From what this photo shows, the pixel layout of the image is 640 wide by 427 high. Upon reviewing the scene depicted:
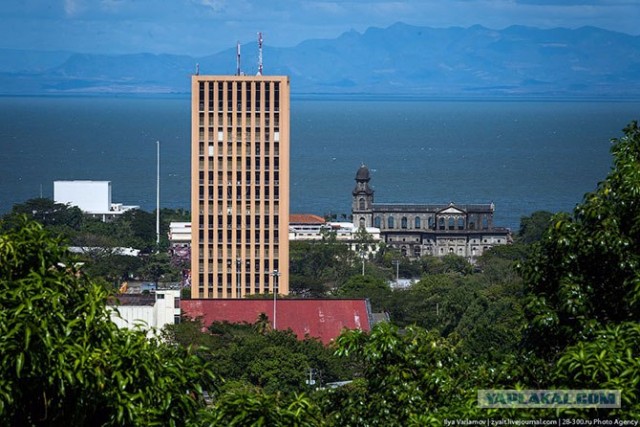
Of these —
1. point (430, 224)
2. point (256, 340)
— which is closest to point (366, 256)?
point (430, 224)

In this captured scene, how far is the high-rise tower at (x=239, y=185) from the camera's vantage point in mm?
45781

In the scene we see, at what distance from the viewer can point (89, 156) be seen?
13975 cm

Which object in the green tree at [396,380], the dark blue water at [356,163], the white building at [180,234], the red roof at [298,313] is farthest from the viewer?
the dark blue water at [356,163]

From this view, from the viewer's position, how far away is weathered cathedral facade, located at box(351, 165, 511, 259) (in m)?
78.8

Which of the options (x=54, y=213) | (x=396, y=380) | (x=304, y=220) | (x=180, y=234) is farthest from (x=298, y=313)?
(x=304, y=220)

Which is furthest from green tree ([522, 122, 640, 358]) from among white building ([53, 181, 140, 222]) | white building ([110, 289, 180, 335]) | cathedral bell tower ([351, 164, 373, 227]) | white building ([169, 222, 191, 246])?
white building ([53, 181, 140, 222])

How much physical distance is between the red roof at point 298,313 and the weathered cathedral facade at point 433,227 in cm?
Result: 3857

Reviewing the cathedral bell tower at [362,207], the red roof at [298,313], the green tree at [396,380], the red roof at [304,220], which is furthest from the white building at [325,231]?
the green tree at [396,380]

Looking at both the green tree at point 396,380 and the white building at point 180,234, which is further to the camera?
the white building at point 180,234

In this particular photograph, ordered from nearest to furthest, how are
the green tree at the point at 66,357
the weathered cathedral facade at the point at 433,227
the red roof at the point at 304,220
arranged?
the green tree at the point at 66,357 → the red roof at the point at 304,220 → the weathered cathedral facade at the point at 433,227

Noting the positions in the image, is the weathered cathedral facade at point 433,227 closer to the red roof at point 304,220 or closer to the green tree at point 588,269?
the red roof at point 304,220

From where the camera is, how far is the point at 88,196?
3374 inches

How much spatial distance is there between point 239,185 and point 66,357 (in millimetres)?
37989

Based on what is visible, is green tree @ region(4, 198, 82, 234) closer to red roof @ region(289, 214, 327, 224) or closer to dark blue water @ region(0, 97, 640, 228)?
dark blue water @ region(0, 97, 640, 228)
